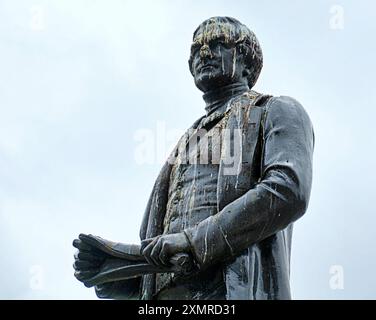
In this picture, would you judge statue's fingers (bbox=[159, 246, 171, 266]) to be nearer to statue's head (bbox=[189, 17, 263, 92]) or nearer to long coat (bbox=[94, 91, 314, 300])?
long coat (bbox=[94, 91, 314, 300])

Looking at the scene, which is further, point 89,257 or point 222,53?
point 222,53

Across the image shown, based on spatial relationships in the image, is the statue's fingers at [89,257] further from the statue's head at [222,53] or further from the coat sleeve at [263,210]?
the statue's head at [222,53]

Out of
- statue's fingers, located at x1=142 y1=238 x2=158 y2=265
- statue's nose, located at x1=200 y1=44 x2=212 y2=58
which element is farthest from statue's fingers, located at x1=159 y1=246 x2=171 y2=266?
statue's nose, located at x1=200 y1=44 x2=212 y2=58

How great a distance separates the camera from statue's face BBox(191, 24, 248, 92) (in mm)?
9281

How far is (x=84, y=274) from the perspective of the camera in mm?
8570

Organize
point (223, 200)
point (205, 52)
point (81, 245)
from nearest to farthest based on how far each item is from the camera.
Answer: point (223, 200), point (81, 245), point (205, 52)

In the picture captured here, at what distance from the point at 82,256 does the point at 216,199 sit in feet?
3.80

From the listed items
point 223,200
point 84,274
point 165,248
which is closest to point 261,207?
point 223,200

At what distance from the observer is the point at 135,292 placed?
897 cm

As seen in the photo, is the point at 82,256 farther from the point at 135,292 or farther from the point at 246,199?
the point at 246,199

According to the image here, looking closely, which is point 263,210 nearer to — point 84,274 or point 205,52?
point 84,274

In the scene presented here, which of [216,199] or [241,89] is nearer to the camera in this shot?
[216,199]

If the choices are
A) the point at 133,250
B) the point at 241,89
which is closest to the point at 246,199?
the point at 133,250

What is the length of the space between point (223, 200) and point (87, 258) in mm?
1194
